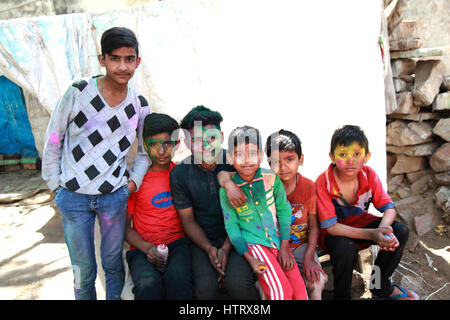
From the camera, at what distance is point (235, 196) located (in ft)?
5.14

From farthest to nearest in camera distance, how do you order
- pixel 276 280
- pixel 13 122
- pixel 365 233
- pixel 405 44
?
pixel 13 122, pixel 405 44, pixel 365 233, pixel 276 280

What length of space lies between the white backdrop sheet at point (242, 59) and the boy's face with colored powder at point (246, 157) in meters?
0.87

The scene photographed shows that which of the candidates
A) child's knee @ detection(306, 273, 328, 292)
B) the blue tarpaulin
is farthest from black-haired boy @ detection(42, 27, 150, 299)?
the blue tarpaulin

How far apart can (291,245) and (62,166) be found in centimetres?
133

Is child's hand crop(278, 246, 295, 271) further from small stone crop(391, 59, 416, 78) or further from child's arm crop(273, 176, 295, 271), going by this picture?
small stone crop(391, 59, 416, 78)

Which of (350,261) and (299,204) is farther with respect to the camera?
(299,204)

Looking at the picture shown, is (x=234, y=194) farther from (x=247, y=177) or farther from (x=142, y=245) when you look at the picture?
(x=142, y=245)

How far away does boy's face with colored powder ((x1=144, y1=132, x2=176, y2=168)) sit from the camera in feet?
5.95

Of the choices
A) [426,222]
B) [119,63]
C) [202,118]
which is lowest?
[426,222]

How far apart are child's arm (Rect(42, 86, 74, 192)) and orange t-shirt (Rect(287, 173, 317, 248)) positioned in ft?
4.14

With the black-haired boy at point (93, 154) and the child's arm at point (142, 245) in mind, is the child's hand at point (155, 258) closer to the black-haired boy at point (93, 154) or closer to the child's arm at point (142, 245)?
the child's arm at point (142, 245)

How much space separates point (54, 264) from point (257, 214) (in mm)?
2096

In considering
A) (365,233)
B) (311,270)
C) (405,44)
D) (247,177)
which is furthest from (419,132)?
(247,177)

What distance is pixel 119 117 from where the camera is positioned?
168 cm
